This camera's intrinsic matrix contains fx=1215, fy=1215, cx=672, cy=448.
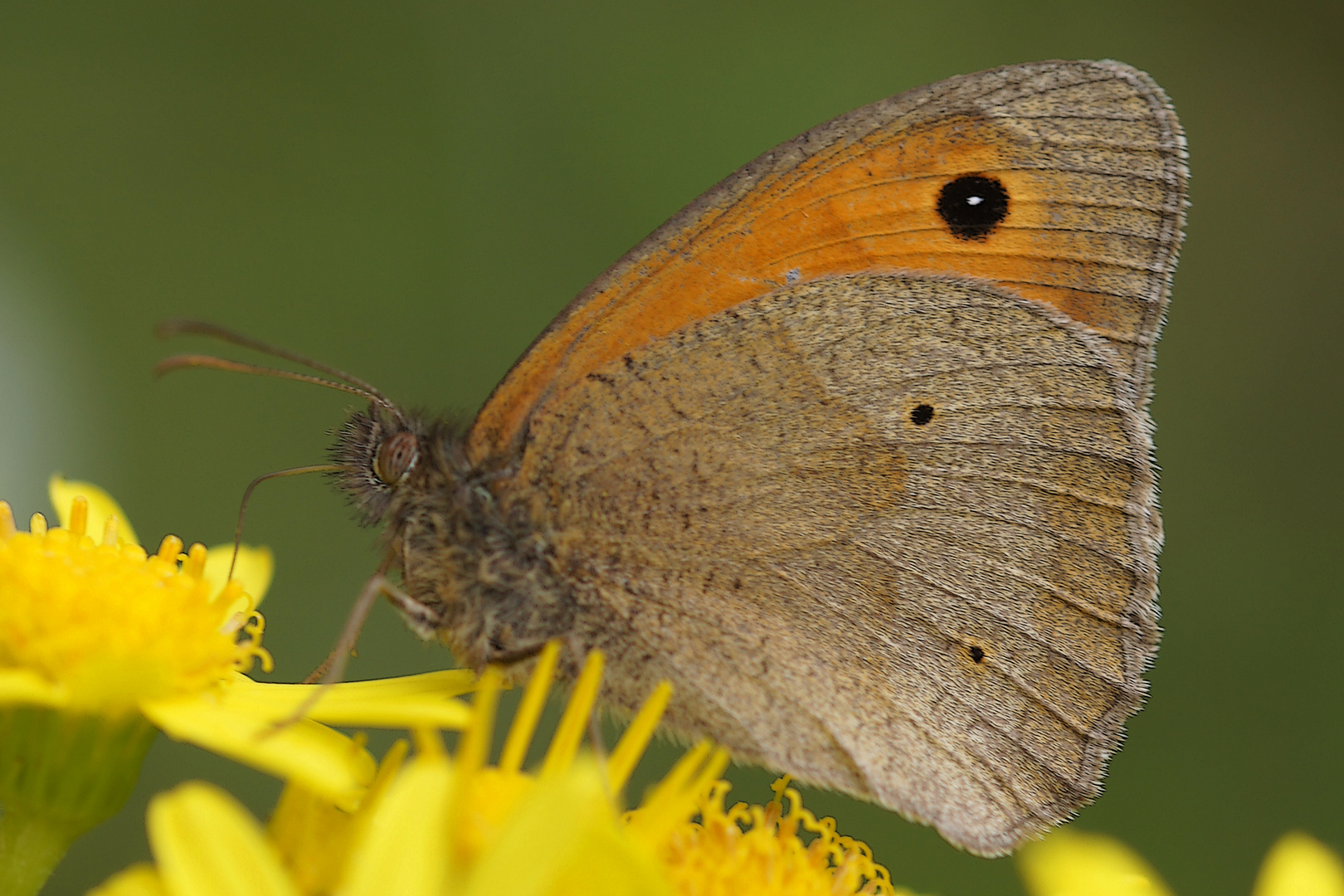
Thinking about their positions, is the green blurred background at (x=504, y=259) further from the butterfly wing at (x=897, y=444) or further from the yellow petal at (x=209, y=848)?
the yellow petal at (x=209, y=848)

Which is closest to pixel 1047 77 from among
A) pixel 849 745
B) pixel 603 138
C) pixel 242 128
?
pixel 849 745

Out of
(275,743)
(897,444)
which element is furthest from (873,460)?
(275,743)

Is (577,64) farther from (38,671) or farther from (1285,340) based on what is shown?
(38,671)

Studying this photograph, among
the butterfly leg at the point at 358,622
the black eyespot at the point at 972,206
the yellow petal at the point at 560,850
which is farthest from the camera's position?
the black eyespot at the point at 972,206

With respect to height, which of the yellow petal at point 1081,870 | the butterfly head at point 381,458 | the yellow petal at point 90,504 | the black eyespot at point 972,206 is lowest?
the yellow petal at point 90,504

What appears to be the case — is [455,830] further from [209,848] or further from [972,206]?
[972,206]

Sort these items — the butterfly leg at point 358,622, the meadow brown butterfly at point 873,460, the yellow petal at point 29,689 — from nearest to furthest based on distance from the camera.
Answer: the yellow petal at point 29,689, the butterfly leg at point 358,622, the meadow brown butterfly at point 873,460

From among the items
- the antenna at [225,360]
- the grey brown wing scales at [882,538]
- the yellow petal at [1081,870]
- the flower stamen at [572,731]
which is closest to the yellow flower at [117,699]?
the flower stamen at [572,731]
